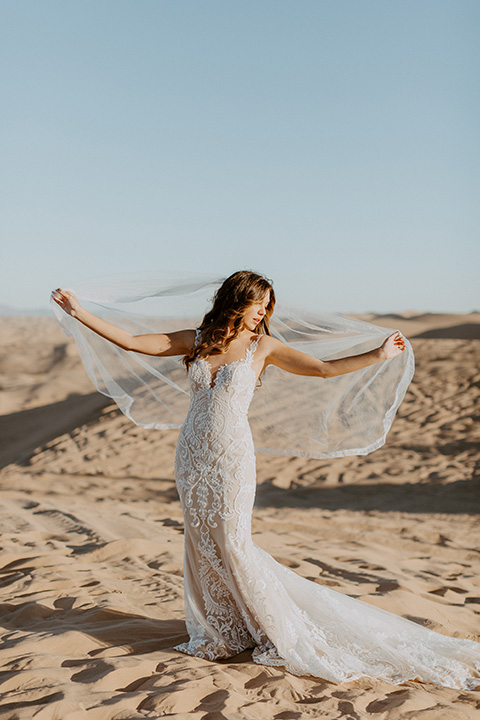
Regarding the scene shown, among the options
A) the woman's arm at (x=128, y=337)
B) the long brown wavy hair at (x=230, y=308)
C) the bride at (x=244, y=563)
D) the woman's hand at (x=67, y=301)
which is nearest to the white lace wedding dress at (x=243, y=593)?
the bride at (x=244, y=563)

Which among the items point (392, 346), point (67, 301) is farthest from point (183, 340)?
point (392, 346)

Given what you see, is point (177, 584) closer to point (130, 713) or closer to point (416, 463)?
point (130, 713)

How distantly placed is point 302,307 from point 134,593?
101 inches

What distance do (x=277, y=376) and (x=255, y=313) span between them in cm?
130

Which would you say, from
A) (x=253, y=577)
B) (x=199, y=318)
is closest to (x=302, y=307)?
(x=199, y=318)

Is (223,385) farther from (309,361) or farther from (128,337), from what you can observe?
(128,337)

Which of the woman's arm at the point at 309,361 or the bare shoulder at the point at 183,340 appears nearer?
the woman's arm at the point at 309,361

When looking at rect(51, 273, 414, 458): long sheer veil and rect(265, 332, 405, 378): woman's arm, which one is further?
rect(51, 273, 414, 458): long sheer veil

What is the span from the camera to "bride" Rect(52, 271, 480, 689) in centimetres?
363

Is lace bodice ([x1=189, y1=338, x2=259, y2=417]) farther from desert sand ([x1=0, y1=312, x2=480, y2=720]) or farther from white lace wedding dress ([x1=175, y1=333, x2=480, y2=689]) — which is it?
desert sand ([x1=0, y1=312, x2=480, y2=720])

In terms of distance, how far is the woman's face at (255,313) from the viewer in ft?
13.0

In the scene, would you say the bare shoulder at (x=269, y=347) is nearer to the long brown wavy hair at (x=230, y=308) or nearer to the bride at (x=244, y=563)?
the bride at (x=244, y=563)

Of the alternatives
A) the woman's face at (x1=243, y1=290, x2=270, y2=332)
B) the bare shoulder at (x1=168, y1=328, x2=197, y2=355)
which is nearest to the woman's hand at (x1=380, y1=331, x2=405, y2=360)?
the woman's face at (x1=243, y1=290, x2=270, y2=332)

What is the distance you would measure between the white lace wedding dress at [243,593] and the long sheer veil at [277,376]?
947mm
